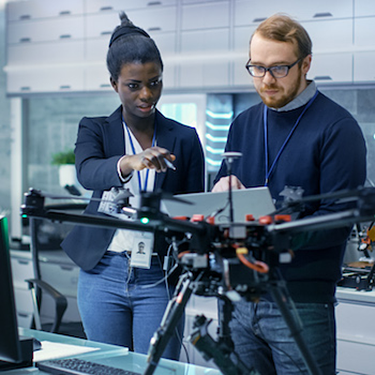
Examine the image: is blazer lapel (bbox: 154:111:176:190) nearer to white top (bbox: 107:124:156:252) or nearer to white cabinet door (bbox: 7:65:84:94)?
white top (bbox: 107:124:156:252)

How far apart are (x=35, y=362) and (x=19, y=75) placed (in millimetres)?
3608

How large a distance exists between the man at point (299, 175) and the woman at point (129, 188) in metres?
0.34

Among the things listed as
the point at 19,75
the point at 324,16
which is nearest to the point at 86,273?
the point at 324,16

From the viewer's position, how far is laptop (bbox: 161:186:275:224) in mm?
1170

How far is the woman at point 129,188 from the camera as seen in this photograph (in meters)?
1.82

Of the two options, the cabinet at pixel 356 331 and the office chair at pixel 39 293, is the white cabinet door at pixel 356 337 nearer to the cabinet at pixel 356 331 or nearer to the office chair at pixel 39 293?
the cabinet at pixel 356 331

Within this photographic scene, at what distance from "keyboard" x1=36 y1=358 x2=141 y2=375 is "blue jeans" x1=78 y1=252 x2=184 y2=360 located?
0.26m

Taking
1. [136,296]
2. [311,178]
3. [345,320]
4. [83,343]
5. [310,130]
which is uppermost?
[310,130]

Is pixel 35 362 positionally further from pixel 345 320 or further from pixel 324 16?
pixel 324 16

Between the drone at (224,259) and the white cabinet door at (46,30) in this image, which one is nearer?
the drone at (224,259)

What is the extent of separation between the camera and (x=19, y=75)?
4797 mm

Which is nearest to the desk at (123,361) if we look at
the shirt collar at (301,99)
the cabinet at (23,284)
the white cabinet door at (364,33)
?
the shirt collar at (301,99)

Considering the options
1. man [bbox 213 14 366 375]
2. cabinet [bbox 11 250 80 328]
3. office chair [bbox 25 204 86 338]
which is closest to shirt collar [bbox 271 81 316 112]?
man [bbox 213 14 366 375]

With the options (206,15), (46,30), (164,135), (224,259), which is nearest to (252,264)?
(224,259)
